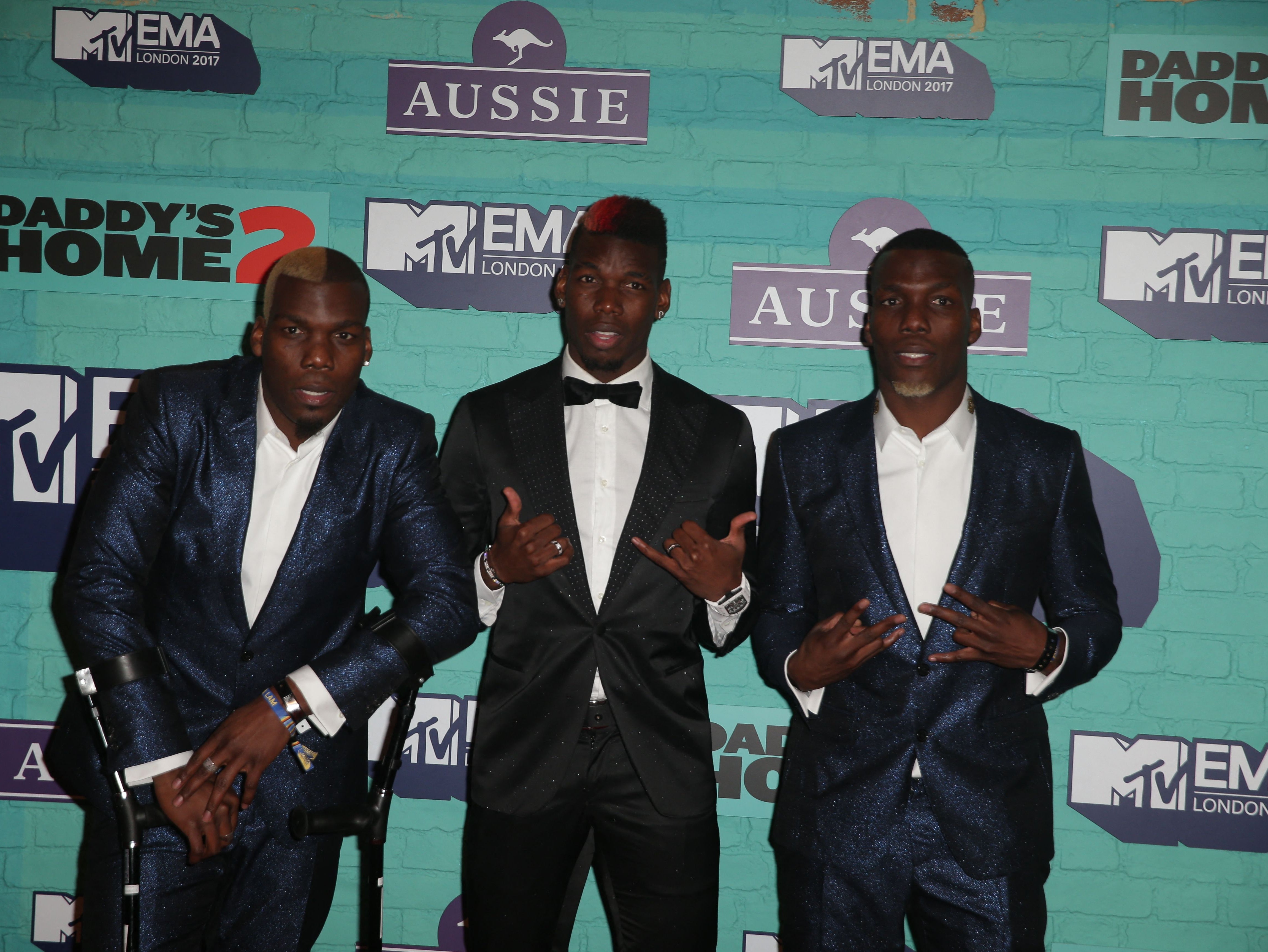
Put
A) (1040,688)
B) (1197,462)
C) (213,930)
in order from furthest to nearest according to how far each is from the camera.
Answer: (1197,462) → (1040,688) → (213,930)

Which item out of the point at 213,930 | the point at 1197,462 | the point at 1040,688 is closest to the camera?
the point at 213,930

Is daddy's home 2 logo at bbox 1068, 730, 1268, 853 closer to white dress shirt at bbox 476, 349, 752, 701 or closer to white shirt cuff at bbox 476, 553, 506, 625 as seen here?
white dress shirt at bbox 476, 349, 752, 701

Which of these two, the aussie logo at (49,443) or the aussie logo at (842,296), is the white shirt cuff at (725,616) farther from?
the aussie logo at (49,443)

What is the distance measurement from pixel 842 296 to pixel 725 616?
1.23 metres

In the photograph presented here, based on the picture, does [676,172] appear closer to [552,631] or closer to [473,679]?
[552,631]

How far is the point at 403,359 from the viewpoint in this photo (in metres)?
3.17

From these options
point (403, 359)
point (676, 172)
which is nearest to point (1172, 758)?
point (676, 172)

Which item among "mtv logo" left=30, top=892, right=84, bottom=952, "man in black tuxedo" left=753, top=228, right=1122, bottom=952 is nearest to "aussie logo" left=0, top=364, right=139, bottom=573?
"mtv logo" left=30, top=892, right=84, bottom=952

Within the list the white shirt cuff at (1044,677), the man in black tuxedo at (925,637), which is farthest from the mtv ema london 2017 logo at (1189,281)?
the white shirt cuff at (1044,677)

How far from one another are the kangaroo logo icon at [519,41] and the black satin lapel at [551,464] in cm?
121

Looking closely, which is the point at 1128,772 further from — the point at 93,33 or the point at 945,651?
the point at 93,33

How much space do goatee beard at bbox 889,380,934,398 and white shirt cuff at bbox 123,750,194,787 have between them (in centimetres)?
179

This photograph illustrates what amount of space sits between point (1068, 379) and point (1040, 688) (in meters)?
1.19

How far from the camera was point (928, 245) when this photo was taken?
2.50 meters
